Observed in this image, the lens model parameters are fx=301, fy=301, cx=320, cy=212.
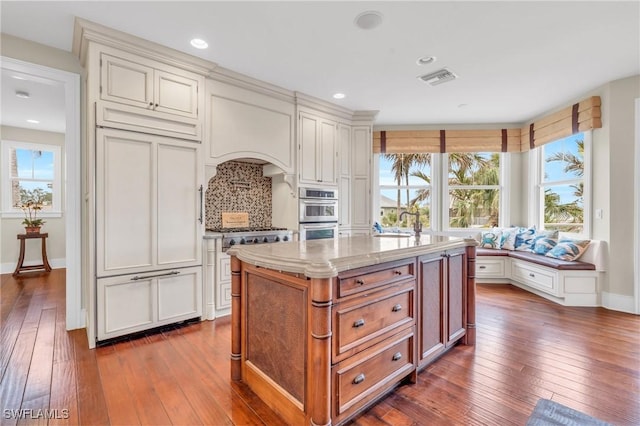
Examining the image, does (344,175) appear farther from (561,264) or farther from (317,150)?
(561,264)

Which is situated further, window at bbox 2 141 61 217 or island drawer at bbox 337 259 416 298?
window at bbox 2 141 61 217

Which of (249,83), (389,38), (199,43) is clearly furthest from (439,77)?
(199,43)

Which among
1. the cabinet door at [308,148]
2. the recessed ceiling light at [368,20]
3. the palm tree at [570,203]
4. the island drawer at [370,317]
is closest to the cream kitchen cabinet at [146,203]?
the cabinet door at [308,148]

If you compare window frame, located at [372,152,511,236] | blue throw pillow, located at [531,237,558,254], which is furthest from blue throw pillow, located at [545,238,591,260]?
window frame, located at [372,152,511,236]

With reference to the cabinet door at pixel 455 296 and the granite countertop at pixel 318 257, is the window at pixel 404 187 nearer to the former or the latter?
the cabinet door at pixel 455 296

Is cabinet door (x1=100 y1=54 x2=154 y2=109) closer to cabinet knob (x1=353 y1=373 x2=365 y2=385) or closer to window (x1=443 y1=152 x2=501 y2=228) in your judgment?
cabinet knob (x1=353 y1=373 x2=365 y2=385)

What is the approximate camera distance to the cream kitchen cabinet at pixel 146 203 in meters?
2.53

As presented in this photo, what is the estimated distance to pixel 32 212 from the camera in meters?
5.48

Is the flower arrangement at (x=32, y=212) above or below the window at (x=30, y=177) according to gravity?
below

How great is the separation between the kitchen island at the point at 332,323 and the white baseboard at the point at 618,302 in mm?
2828

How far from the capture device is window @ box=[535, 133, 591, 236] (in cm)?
410

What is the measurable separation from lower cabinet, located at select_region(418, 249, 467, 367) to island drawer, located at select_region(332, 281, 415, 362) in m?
0.17

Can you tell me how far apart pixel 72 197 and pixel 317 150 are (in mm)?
2769

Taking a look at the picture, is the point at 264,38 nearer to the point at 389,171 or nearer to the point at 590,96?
the point at 389,171
